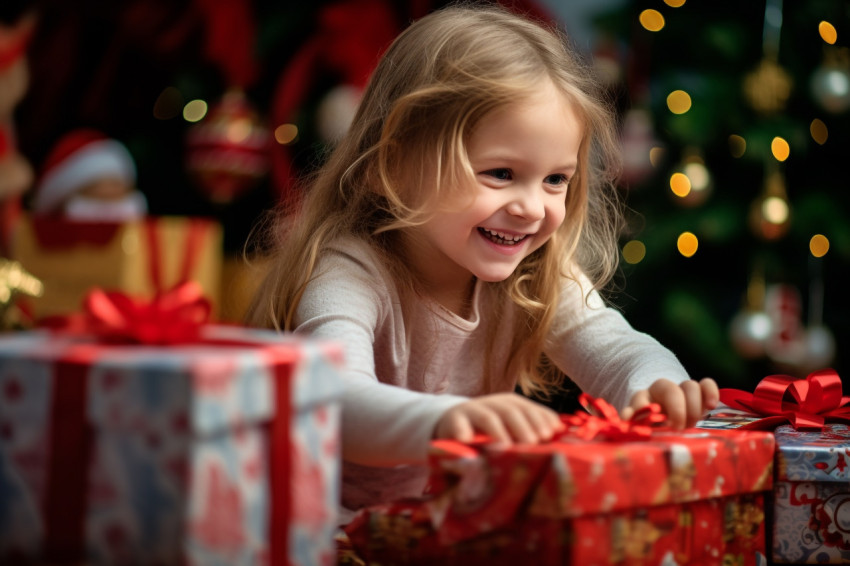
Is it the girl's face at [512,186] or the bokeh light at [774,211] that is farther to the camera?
the bokeh light at [774,211]

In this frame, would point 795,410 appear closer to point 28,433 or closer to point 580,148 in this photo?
point 580,148

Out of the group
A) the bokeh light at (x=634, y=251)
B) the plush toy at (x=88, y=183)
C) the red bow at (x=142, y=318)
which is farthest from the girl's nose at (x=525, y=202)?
the plush toy at (x=88, y=183)

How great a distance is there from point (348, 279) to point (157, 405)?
1.51ft

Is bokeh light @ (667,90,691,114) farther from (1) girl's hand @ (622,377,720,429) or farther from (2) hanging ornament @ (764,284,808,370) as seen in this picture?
(1) girl's hand @ (622,377,720,429)

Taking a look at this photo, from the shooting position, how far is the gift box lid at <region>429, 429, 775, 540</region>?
60cm

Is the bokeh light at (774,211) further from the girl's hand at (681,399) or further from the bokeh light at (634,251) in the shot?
the girl's hand at (681,399)

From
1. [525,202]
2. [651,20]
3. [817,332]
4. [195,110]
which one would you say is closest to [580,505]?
[525,202]

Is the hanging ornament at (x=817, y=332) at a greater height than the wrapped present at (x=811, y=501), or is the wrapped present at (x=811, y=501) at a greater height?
the wrapped present at (x=811, y=501)

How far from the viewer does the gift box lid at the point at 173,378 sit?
1.65 feet

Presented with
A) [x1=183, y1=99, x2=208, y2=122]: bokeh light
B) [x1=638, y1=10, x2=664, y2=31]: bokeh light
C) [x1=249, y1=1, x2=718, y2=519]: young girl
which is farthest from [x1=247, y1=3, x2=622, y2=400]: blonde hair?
[x1=183, y1=99, x2=208, y2=122]: bokeh light

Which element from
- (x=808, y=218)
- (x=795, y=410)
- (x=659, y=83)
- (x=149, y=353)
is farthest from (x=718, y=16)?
(x=149, y=353)

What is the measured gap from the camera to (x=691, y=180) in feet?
7.45

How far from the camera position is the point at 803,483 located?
787 mm

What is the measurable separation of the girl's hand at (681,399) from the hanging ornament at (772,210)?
4.82ft
